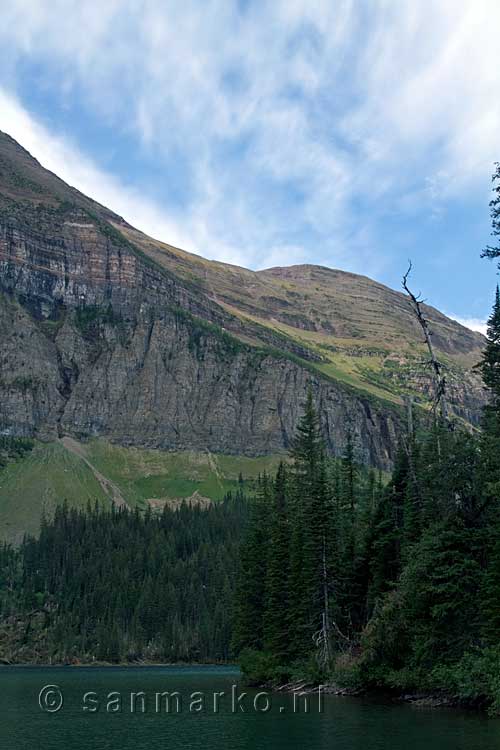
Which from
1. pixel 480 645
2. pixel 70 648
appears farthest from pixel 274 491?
pixel 70 648

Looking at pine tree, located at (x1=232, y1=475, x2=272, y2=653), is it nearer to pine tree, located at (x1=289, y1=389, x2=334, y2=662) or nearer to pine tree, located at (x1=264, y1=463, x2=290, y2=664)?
pine tree, located at (x1=264, y1=463, x2=290, y2=664)

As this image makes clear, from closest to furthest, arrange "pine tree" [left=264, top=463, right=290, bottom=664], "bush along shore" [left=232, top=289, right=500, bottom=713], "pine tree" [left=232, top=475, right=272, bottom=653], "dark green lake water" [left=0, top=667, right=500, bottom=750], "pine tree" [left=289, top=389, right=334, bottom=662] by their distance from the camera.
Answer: "dark green lake water" [left=0, top=667, right=500, bottom=750]
"bush along shore" [left=232, top=289, right=500, bottom=713]
"pine tree" [left=289, top=389, right=334, bottom=662]
"pine tree" [left=264, top=463, right=290, bottom=664]
"pine tree" [left=232, top=475, right=272, bottom=653]

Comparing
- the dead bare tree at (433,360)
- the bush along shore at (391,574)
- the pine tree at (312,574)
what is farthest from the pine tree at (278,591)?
the dead bare tree at (433,360)

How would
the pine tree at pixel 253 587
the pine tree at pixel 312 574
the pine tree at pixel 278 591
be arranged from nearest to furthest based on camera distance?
the pine tree at pixel 312 574, the pine tree at pixel 278 591, the pine tree at pixel 253 587

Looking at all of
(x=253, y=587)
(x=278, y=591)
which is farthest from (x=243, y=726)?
(x=253, y=587)

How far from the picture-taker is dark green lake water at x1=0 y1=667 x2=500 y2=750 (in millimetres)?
41312

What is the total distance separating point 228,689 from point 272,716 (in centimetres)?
2981

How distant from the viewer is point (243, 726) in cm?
4994

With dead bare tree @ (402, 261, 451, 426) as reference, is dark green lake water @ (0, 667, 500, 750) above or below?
below

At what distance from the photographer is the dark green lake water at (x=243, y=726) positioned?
41.3 metres

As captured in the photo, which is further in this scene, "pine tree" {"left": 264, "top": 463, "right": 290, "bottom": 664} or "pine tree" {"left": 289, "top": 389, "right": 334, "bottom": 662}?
"pine tree" {"left": 264, "top": 463, "right": 290, "bottom": 664}

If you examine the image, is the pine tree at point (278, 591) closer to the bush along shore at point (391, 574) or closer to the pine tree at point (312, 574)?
the bush along shore at point (391, 574)

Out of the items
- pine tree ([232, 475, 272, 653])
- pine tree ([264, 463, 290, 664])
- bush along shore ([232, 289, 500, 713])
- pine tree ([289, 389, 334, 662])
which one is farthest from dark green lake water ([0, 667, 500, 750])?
pine tree ([232, 475, 272, 653])

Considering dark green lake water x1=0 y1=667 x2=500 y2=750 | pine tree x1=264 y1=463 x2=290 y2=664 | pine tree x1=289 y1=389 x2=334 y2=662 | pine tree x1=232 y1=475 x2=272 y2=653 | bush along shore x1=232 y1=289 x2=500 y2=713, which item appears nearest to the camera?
dark green lake water x1=0 y1=667 x2=500 y2=750
